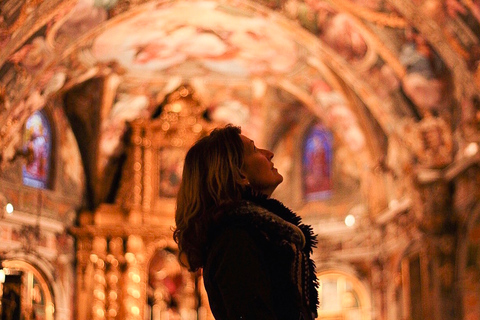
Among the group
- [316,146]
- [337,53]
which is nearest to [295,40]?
[337,53]

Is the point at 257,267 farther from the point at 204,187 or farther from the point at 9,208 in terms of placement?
the point at 9,208

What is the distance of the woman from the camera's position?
3283mm

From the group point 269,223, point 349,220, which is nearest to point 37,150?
point 349,220

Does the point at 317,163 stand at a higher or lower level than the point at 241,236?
higher

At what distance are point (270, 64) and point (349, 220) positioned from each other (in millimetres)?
3740

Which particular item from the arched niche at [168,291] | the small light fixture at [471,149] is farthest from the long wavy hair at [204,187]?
the arched niche at [168,291]

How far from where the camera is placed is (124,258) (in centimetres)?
2011

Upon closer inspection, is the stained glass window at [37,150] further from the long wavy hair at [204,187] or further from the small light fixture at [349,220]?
the long wavy hair at [204,187]

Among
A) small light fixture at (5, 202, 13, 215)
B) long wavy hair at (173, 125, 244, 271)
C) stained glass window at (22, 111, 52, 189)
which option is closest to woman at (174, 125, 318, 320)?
long wavy hair at (173, 125, 244, 271)

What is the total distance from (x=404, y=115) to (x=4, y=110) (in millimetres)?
7163

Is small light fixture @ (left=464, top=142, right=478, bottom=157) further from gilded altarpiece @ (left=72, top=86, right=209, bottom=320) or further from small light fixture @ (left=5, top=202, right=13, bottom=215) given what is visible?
small light fixture @ (left=5, top=202, right=13, bottom=215)

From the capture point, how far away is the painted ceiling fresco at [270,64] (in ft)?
50.3

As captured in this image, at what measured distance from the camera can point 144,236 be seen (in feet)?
66.6

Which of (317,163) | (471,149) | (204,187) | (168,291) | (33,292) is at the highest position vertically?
(317,163)
